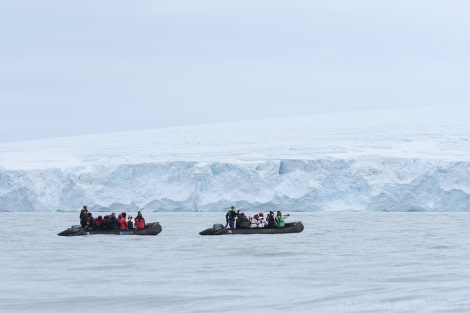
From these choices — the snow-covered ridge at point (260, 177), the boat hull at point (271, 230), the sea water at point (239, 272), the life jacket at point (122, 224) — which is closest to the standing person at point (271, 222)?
the boat hull at point (271, 230)

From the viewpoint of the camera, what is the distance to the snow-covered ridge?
40.8 meters

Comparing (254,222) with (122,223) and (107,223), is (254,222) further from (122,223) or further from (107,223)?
(107,223)

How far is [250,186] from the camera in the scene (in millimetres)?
42500

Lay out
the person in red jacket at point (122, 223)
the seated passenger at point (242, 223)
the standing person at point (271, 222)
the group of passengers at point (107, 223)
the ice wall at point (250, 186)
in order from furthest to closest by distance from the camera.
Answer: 1. the ice wall at point (250, 186)
2. the standing person at point (271, 222)
3. the seated passenger at point (242, 223)
4. the group of passengers at point (107, 223)
5. the person in red jacket at point (122, 223)

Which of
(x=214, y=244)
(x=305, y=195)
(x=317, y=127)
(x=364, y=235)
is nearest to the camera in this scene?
(x=214, y=244)

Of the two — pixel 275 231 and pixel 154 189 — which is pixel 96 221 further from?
pixel 154 189

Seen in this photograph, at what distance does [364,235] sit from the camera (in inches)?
1016

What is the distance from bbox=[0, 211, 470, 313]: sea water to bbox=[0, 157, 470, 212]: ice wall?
13.9 meters

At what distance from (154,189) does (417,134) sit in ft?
52.9

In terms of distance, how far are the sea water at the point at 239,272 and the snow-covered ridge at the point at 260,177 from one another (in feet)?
46.0

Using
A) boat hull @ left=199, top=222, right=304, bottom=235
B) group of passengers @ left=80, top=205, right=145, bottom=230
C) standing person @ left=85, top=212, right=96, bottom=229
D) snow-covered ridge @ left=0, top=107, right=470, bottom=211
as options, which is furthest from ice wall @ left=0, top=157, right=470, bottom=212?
standing person @ left=85, top=212, right=96, bottom=229

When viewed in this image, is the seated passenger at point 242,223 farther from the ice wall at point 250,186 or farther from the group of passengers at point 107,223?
the ice wall at point 250,186

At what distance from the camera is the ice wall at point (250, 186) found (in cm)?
4062

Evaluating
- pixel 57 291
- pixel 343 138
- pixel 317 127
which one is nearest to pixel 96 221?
pixel 57 291
